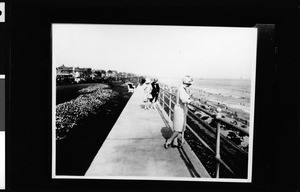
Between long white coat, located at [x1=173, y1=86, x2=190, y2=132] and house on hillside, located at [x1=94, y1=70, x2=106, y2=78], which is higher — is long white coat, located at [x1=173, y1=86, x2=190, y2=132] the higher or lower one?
the lower one

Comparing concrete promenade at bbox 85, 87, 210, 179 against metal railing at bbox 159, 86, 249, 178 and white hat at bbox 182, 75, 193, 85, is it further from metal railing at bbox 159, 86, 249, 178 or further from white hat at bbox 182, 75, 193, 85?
white hat at bbox 182, 75, 193, 85

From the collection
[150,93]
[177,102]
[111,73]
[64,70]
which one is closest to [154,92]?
[150,93]

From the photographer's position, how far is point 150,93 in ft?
7.98

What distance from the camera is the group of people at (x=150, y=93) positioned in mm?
2408

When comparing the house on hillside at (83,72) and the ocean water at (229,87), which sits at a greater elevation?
the house on hillside at (83,72)

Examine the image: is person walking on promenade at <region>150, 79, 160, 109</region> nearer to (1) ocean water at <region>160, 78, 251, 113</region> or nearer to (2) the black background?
(1) ocean water at <region>160, 78, 251, 113</region>

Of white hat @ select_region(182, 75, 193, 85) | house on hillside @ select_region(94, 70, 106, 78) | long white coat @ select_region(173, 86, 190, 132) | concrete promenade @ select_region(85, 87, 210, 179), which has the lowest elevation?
concrete promenade @ select_region(85, 87, 210, 179)

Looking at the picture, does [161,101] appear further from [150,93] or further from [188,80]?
[188,80]

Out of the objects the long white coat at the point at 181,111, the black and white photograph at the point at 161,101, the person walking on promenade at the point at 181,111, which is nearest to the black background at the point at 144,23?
the black and white photograph at the point at 161,101

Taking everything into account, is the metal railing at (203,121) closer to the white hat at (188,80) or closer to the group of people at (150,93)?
the group of people at (150,93)

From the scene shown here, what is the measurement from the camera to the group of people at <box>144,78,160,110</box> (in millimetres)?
2408

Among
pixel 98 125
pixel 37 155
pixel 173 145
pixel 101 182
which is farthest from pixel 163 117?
pixel 37 155

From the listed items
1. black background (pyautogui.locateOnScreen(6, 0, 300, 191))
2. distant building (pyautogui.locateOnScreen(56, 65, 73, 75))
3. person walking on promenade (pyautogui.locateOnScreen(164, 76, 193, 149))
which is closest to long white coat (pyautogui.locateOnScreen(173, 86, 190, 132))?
person walking on promenade (pyautogui.locateOnScreen(164, 76, 193, 149))

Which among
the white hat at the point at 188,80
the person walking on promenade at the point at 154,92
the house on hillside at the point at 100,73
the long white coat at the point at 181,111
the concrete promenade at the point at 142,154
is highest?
the house on hillside at the point at 100,73
